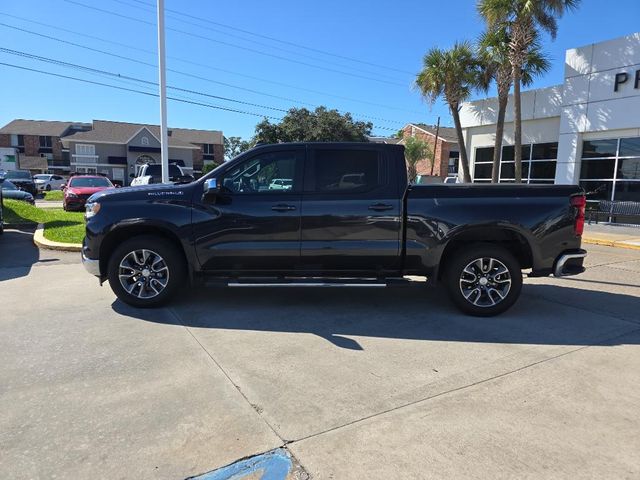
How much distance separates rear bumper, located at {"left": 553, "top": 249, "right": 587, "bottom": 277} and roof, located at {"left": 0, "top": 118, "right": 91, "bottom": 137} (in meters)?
78.1

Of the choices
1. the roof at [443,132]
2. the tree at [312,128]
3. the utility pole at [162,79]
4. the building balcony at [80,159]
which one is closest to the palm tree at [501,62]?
the utility pole at [162,79]

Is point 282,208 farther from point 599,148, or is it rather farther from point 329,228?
point 599,148

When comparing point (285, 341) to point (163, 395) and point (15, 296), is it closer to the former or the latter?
point (163, 395)

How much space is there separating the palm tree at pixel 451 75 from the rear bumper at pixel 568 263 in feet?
52.3

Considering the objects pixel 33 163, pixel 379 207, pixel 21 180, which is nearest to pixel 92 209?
pixel 379 207

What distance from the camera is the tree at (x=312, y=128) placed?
38.1 meters

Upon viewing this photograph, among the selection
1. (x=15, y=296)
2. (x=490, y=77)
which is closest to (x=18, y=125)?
(x=490, y=77)

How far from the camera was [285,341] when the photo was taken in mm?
4641

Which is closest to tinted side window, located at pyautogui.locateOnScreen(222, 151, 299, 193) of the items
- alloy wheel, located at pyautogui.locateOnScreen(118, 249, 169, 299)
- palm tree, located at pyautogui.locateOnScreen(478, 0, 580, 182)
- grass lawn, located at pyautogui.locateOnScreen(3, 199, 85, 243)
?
alloy wheel, located at pyautogui.locateOnScreen(118, 249, 169, 299)

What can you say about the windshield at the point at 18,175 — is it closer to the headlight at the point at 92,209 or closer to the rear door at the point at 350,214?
the headlight at the point at 92,209

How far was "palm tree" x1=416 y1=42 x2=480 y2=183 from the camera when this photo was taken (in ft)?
63.8

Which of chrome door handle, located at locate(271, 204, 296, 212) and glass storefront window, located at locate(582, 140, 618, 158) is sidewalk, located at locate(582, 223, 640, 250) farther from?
chrome door handle, located at locate(271, 204, 296, 212)

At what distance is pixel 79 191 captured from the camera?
1778 centimetres

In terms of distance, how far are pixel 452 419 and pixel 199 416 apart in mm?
1735
